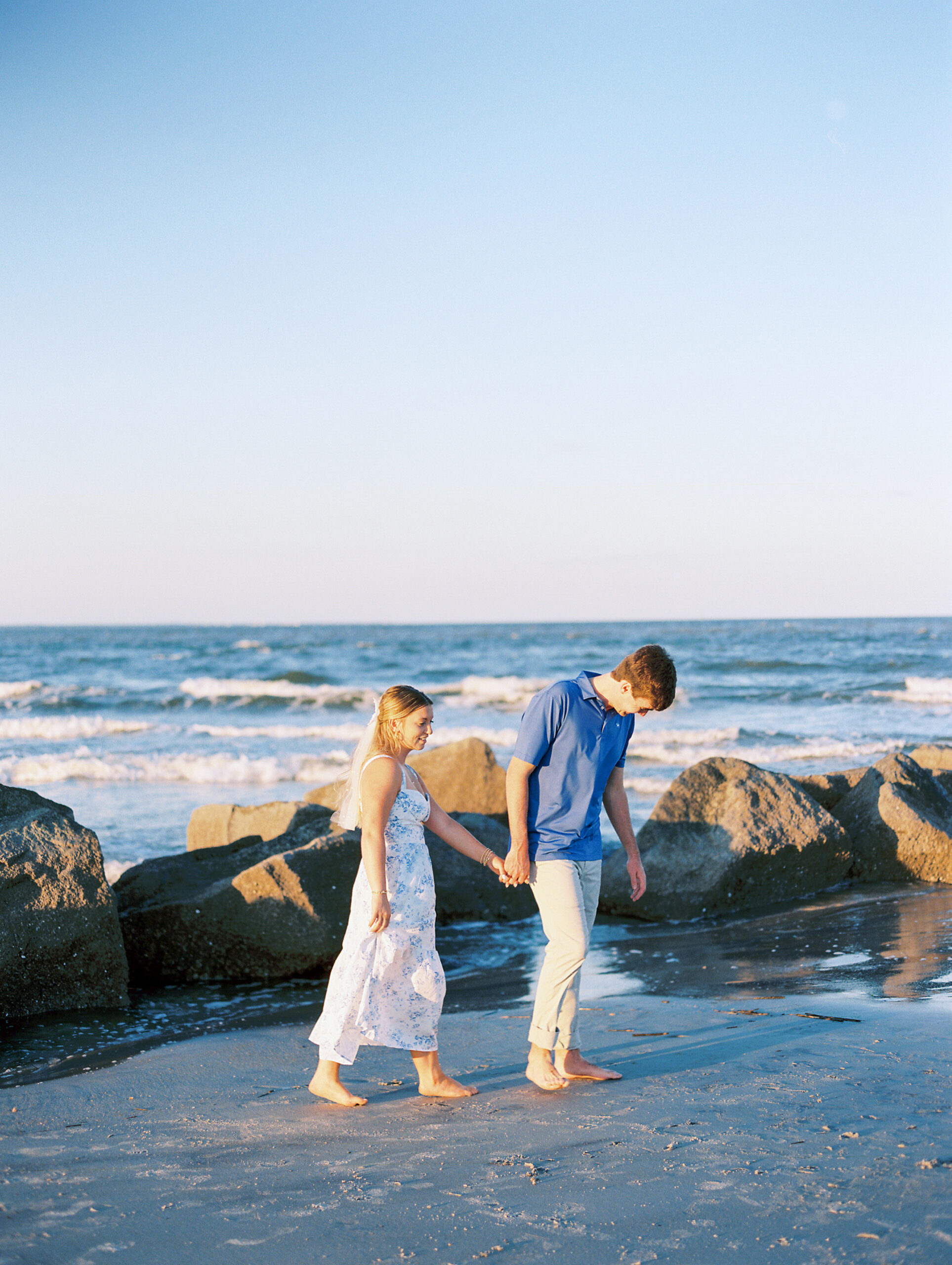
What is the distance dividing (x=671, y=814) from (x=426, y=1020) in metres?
4.21

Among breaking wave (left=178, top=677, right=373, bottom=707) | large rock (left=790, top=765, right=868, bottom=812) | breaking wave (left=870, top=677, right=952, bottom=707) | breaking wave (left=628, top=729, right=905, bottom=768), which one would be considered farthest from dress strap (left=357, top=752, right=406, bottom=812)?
breaking wave (left=178, top=677, right=373, bottom=707)

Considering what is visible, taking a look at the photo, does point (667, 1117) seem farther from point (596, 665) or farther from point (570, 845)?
point (596, 665)

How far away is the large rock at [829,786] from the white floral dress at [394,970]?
5.45 metres

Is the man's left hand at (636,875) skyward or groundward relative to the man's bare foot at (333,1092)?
skyward

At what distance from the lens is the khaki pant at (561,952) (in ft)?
12.9

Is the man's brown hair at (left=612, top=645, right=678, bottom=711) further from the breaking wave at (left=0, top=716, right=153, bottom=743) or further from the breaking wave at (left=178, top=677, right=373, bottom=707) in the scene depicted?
the breaking wave at (left=178, top=677, right=373, bottom=707)

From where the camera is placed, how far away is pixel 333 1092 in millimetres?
3791

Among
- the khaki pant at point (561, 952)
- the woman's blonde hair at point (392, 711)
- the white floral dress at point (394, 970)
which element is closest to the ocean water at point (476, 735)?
the white floral dress at point (394, 970)

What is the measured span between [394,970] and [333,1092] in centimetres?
46

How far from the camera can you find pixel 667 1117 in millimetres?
3439

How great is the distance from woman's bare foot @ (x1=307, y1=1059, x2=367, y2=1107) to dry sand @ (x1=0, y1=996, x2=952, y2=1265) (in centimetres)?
5

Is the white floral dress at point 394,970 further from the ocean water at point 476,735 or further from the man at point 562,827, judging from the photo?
the ocean water at point 476,735

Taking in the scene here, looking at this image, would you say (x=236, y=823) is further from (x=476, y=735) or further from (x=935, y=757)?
(x=476, y=735)

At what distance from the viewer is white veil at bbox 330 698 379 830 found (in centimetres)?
402
